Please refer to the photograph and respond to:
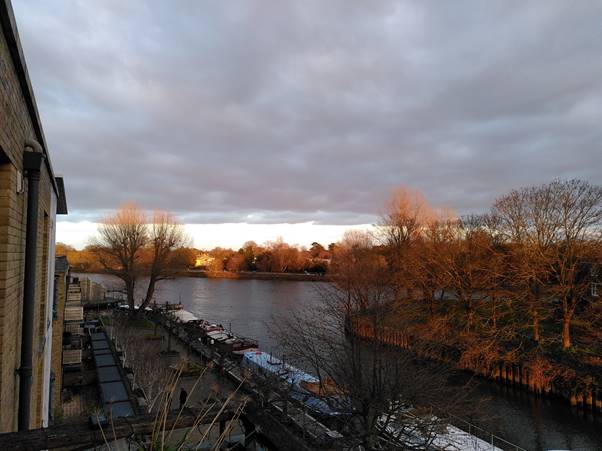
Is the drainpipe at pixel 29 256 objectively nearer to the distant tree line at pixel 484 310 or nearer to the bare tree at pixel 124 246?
the distant tree line at pixel 484 310

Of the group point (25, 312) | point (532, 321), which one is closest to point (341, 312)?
point (532, 321)

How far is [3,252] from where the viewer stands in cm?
336

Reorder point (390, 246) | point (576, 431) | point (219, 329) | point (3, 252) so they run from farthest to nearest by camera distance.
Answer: point (390, 246)
point (219, 329)
point (576, 431)
point (3, 252)

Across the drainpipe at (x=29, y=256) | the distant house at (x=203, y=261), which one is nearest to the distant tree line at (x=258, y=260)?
the distant house at (x=203, y=261)

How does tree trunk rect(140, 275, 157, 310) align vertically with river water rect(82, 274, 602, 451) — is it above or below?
above

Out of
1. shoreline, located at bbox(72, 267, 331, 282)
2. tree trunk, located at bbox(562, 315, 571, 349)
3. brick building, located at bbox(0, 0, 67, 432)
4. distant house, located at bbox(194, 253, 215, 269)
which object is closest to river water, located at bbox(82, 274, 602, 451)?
tree trunk, located at bbox(562, 315, 571, 349)

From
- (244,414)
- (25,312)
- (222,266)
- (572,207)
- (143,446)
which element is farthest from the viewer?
(222,266)

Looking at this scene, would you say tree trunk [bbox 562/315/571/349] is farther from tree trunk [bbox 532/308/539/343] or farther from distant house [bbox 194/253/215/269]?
distant house [bbox 194/253/215/269]

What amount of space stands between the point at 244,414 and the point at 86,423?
3.15ft

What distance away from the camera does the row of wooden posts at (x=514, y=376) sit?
18.9 meters

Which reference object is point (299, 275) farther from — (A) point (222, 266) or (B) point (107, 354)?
(B) point (107, 354)

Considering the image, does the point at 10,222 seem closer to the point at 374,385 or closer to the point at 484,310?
the point at 374,385

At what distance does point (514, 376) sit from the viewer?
22.6 meters

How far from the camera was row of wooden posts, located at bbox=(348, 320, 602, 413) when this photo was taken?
62.0ft
